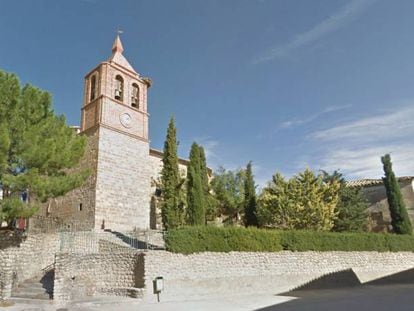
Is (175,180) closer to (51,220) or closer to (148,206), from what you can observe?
(148,206)

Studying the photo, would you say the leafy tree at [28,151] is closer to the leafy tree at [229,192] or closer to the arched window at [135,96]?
the arched window at [135,96]

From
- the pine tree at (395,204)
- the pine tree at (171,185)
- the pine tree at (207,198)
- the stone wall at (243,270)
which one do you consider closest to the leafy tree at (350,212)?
the pine tree at (395,204)

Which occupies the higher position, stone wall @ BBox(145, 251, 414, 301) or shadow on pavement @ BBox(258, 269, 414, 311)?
stone wall @ BBox(145, 251, 414, 301)

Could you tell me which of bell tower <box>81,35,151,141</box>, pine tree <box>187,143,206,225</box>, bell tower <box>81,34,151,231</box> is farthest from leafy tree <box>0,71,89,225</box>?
bell tower <box>81,35,151,141</box>

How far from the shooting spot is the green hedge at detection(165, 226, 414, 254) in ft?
43.6

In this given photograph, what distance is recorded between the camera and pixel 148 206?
22.3 metres

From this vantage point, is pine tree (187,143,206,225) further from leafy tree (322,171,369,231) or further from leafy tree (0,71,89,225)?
leafy tree (322,171,369,231)

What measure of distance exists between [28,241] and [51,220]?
20.5 ft

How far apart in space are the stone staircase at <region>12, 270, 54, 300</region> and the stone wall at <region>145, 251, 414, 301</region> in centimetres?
343

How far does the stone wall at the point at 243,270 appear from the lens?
485 inches

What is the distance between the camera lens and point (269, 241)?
15.6 m

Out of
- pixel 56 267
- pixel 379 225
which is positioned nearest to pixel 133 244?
pixel 56 267

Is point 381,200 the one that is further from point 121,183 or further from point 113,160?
point 113,160

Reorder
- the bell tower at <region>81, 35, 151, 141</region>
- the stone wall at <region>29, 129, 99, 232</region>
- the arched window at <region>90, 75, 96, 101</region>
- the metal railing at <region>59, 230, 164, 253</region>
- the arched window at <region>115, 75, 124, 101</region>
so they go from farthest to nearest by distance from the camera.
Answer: the arched window at <region>115, 75, 124, 101</region> < the arched window at <region>90, 75, 96, 101</region> < the bell tower at <region>81, 35, 151, 141</region> < the stone wall at <region>29, 129, 99, 232</region> < the metal railing at <region>59, 230, 164, 253</region>
